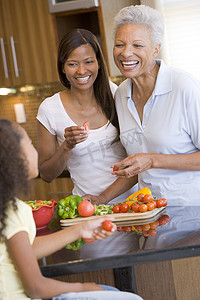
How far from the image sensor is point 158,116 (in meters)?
2.04

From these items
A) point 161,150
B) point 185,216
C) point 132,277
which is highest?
point 161,150

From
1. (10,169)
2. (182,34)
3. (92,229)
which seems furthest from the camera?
(182,34)

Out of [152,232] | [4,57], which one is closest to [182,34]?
[4,57]

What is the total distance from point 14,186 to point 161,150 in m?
0.83

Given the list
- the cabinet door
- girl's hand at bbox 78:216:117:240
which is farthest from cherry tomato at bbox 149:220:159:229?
the cabinet door

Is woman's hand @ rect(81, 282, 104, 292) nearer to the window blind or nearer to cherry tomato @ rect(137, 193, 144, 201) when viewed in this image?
cherry tomato @ rect(137, 193, 144, 201)

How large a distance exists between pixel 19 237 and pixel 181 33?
2676mm

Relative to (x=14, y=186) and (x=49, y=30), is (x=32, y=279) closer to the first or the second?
(x=14, y=186)

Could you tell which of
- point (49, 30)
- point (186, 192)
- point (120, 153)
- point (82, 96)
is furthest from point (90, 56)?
point (49, 30)

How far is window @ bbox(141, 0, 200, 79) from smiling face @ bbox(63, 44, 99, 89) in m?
1.47

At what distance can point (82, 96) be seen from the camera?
236 centimetres

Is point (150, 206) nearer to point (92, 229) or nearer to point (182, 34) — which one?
point (92, 229)

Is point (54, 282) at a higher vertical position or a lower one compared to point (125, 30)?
lower

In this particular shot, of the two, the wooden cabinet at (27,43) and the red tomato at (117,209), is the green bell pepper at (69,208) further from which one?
the wooden cabinet at (27,43)
